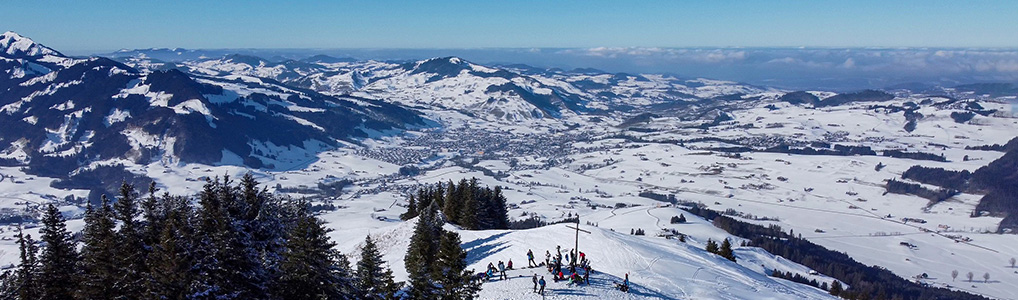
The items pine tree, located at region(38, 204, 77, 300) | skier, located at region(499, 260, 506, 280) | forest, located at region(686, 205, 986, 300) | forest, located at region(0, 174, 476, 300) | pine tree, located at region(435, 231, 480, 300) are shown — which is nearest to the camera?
forest, located at region(0, 174, 476, 300)

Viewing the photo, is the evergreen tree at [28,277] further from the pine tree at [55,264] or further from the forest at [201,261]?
the pine tree at [55,264]

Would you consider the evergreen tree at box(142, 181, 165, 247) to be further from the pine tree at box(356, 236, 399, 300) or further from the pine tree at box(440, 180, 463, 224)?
the pine tree at box(440, 180, 463, 224)

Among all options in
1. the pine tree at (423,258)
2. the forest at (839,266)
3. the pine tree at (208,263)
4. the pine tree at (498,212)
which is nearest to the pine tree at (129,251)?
the pine tree at (208,263)

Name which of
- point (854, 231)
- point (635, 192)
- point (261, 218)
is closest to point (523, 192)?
point (635, 192)

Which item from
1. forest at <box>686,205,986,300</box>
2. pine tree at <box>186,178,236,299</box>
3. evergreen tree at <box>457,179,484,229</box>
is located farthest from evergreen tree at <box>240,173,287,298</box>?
forest at <box>686,205,986,300</box>

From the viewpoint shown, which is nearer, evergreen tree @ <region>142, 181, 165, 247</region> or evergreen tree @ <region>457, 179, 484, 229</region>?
evergreen tree @ <region>142, 181, 165, 247</region>

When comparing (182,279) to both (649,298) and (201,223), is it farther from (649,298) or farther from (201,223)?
(649,298)
